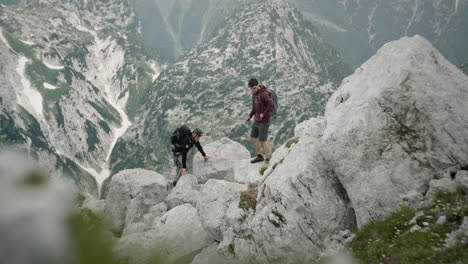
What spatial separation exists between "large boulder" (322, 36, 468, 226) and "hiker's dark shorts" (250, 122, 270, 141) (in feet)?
21.4

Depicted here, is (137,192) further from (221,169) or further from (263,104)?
(263,104)

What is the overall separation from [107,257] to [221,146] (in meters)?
42.6

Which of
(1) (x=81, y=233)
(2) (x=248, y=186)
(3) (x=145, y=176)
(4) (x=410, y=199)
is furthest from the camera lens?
(3) (x=145, y=176)

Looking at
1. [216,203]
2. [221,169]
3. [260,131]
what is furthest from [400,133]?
[221,169]

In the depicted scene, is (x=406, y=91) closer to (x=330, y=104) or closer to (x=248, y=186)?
(x=330, y=104)

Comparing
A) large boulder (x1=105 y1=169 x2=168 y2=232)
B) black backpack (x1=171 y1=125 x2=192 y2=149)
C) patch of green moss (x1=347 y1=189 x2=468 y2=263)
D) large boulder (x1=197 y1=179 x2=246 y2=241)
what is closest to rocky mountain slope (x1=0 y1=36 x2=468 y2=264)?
patch of green moss (x1=347 y1=189 x2=468 y2=263)

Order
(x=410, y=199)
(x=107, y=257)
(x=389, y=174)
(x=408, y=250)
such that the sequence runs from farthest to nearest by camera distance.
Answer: (x=389, y=174)
(x=410, y=199)
(x=408, y=250)
(x=107, y=257)

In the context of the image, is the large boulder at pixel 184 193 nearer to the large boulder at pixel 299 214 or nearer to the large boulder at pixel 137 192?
the large boulder at pixel 137 192

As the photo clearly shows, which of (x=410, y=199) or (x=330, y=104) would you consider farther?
(x=330, y=104)

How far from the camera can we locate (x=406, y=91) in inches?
685

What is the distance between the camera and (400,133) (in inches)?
672

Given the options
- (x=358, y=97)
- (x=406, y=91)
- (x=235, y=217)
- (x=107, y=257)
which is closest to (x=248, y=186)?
(x=235, y=217)

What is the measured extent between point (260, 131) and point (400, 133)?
1016cm

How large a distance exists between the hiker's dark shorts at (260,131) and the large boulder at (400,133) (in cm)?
653
